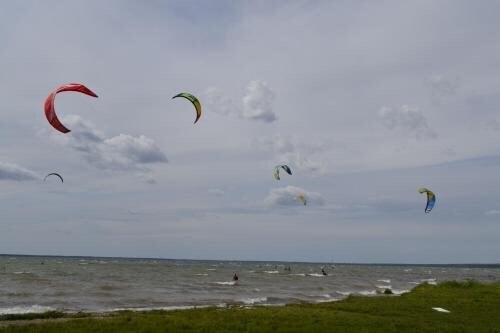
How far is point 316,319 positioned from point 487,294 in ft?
60.2

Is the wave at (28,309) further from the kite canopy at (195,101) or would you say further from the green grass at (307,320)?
the kite canopy at (195,101)

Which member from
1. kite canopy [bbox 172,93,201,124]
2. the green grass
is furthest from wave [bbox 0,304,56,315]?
kite canopy [bbox 172,93,201,124]

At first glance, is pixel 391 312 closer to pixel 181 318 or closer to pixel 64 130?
pixel 181 318

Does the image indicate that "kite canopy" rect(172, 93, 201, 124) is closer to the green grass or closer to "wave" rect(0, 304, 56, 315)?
the green grass

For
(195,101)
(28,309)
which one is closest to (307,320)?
(195,101)

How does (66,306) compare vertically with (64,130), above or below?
below

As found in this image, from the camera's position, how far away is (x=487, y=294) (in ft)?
115

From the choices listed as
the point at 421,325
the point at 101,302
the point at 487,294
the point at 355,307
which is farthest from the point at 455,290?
the point at 101,302

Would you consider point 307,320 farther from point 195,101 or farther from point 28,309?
point 28,309

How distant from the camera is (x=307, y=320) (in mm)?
21453

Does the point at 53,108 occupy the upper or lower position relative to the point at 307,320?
upper

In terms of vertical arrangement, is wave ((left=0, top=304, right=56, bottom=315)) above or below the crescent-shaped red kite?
below

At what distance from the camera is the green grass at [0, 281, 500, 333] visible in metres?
18.8

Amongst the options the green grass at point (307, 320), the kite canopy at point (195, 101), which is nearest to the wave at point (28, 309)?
the green grass at point (307, 320)
